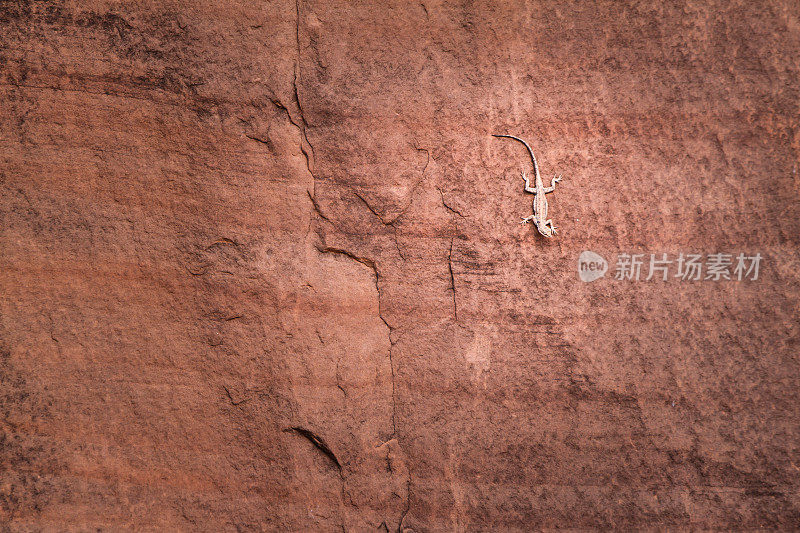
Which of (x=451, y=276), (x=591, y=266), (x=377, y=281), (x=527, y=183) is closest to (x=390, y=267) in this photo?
(x=377, y=281)

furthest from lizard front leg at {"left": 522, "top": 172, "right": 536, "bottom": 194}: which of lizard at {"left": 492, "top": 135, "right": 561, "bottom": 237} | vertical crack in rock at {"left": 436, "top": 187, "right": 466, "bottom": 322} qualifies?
vertical crack in rock at {"left": 436, "top": 187, "right": 466, "bottom": 322}

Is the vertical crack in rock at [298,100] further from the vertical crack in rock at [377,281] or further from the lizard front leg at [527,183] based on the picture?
the lizard front leg at [527,183]

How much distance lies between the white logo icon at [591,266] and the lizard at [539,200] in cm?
13

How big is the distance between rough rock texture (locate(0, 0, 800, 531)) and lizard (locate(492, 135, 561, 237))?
29mm

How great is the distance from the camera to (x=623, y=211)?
5.04 feet

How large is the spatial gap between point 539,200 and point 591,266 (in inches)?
10.5

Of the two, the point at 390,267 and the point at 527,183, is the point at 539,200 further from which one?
the point at 390,267

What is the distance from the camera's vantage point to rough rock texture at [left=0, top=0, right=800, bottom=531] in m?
1.53

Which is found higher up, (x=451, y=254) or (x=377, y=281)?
(x=451, y=254)

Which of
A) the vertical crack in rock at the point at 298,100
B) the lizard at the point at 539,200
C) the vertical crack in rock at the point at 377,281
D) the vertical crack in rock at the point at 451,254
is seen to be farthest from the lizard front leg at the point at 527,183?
the vertical crack in rock at the point at 298,100

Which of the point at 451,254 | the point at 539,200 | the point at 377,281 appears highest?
the point at 539,200

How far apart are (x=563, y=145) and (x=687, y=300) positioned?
620mm

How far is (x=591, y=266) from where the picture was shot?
155 cm

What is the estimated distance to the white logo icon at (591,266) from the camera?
60.8 inches
